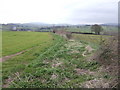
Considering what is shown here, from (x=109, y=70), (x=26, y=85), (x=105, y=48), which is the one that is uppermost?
(x=105, y=48)

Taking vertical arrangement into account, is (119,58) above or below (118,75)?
above

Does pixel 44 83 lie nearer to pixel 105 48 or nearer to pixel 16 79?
pixel 16 79

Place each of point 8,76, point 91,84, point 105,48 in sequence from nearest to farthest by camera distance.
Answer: point 91,84
point 8,76
point 105,48

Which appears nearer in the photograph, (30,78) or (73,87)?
(73,87)

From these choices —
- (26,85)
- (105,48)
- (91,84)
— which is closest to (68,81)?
(91,84)

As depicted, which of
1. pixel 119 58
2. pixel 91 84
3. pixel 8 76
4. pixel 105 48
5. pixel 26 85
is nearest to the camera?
pixel 91 84

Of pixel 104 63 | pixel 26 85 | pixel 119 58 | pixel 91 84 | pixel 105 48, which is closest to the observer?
pixel 91 84

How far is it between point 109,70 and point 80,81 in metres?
1.78

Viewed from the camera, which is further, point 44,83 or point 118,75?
point 44,83

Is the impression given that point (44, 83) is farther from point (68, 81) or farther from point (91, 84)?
point (91, 84)

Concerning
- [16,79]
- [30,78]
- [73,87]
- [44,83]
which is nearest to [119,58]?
[73,87]

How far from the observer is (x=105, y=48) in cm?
749

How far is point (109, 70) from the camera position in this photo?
5.64 meters

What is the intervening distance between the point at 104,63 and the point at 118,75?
205 centimetres
